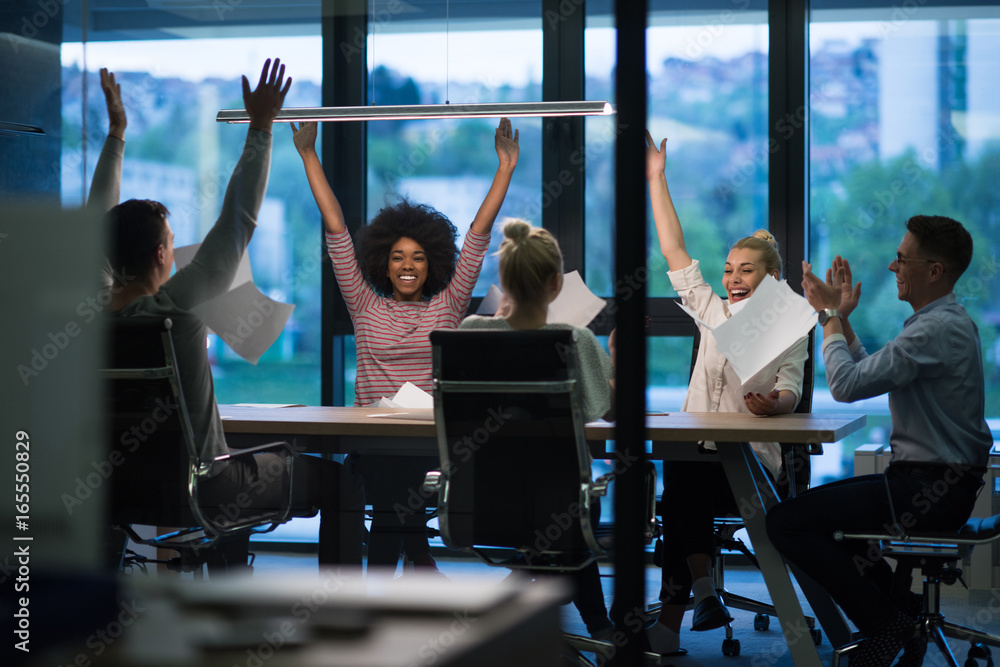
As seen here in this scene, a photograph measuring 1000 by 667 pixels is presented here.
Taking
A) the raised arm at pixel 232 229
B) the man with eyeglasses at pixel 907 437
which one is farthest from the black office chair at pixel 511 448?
the man with eyeglasses at pixel 907 437

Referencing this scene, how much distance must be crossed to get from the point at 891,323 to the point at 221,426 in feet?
10.3

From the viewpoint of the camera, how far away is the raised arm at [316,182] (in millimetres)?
3270

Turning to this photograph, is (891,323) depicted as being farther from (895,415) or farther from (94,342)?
(94,342)

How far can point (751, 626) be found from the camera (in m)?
3.45

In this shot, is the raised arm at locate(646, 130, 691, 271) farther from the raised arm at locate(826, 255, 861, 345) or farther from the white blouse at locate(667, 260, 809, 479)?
the raised arm at locate(826, 255, 861, 345)

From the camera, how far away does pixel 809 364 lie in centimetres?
317

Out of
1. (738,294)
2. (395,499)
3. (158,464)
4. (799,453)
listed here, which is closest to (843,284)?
(738,294)

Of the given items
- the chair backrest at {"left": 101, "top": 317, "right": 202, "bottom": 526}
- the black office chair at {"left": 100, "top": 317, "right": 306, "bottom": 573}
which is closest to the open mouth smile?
the black office chair at {"left": 100, "top": 317, "right": 306, "bottom": 573}

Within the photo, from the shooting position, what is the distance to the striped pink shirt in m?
2.59

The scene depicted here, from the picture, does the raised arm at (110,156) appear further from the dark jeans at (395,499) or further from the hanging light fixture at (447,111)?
the hanging light fixture at (447,111)

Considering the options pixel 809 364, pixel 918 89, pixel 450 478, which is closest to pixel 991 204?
pixel 918 89

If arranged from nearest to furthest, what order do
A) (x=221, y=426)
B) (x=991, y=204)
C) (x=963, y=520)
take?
(x=221, y=426) < (x=963, y=520) < (x=991, y=204)

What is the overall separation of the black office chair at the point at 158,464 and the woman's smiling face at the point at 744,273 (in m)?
1.73

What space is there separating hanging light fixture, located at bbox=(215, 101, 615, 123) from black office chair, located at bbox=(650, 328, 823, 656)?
0.89 meters
